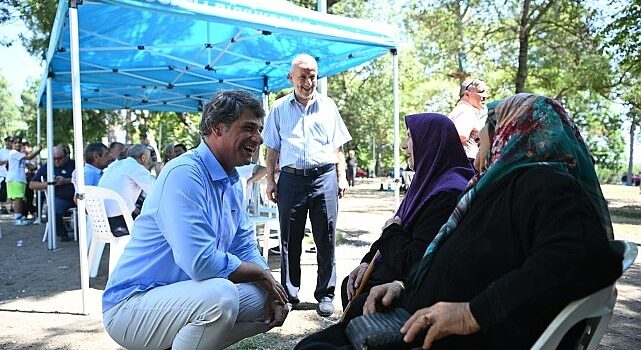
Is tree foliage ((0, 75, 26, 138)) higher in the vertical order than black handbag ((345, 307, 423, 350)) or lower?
higher

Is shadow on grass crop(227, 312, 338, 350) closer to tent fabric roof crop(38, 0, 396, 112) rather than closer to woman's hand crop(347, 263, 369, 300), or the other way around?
woman's hand crop(347, 263, 369, 300)

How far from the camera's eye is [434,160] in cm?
254

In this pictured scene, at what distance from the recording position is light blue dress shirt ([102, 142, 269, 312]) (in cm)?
205

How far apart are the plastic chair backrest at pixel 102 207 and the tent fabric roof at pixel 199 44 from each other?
172 cm

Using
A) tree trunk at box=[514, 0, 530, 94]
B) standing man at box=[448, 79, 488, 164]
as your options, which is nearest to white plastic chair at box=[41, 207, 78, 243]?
standing man at box=[448, 79, 488, 164]

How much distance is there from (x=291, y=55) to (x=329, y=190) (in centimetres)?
349

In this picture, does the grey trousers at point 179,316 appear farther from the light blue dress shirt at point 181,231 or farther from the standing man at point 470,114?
the standing man at point 470,114

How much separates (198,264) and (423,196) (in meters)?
1.11

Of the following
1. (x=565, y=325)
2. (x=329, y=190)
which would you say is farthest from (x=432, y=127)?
(x=329, y=190)

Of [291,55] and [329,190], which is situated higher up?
[291,55]

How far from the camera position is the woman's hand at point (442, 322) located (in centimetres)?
151

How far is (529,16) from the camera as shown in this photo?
52.7 ft

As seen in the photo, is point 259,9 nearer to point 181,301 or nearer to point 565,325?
point 181,301

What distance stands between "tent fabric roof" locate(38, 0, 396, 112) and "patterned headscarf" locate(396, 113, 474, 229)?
7.53 ft
